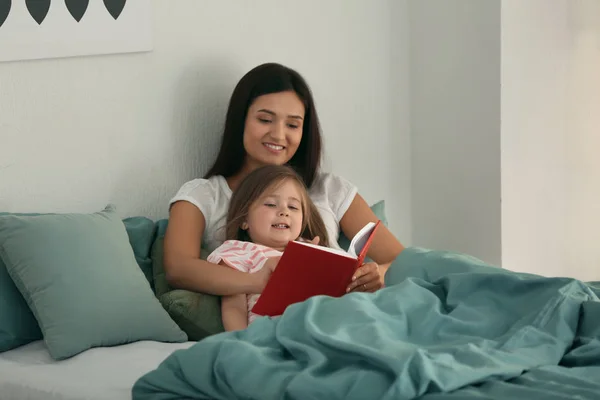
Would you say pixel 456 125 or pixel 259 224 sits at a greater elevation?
pixel 456 125

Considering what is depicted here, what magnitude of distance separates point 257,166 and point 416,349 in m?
1.42

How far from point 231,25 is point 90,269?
1206mm

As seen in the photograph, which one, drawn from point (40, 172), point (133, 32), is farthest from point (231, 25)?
point (40, 172)

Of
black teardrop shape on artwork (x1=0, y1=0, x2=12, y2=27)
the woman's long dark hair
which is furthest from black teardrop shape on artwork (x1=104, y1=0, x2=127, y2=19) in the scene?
the woman's long dark hair

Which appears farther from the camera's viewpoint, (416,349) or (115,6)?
(115,6)

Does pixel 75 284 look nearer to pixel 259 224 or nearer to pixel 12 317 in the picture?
pixel 12 317

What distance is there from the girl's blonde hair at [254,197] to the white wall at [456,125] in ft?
3.93

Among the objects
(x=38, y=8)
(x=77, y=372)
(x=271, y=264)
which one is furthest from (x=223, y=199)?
(x=77, y=372)

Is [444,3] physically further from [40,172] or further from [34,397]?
[34,397]

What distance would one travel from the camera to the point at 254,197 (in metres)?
2.62

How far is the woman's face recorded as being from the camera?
2.91 meters

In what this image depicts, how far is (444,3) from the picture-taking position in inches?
148

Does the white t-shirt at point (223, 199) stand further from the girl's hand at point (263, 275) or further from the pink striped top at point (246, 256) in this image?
the girl's hand at point (263, 275)

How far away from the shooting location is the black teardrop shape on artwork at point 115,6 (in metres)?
2.64
